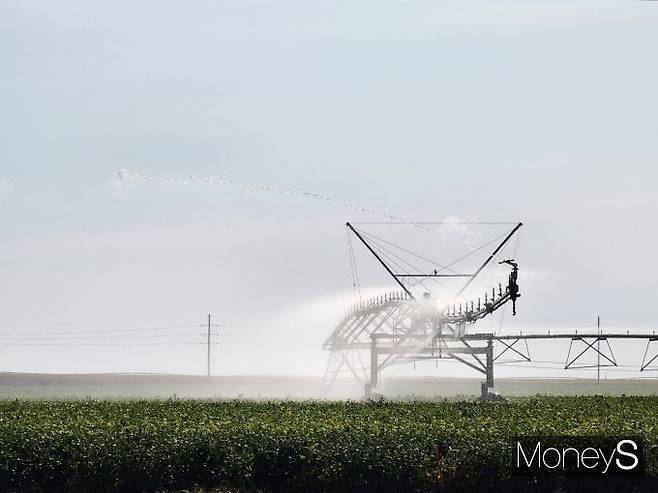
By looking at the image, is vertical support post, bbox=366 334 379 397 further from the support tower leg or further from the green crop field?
the green crop field

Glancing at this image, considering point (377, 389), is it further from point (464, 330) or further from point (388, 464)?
point (388, 464)

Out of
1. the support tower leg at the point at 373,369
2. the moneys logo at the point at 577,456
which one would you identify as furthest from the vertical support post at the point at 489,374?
the moneys logo at the point at 577,456

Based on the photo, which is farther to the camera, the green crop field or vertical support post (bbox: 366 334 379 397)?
vertical support post (bbox: 366 334 379 397)

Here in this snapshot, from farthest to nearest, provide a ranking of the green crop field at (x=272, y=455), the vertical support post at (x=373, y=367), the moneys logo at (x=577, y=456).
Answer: the vertical support post at (x=373, y=367), the moneys logo at (x=577, y=456), the green crop field at (x=272, y=455)

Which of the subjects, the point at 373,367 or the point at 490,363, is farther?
the point at 373,367

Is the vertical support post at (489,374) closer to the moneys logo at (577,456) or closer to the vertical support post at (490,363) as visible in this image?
the vertical support post at (490,363)

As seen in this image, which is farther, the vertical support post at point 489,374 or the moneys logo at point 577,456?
the vertical support post at point 489,374

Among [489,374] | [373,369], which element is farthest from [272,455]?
[373,369]

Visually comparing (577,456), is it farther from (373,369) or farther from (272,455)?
(373,369)

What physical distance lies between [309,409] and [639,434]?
462 inches

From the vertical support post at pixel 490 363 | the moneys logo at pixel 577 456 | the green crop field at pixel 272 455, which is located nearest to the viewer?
the green crop field at pixel 272 455

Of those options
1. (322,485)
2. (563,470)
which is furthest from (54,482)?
(563,470)

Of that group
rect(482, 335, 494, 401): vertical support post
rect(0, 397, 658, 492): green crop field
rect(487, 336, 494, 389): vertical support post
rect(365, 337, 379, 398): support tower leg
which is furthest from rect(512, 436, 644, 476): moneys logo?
rect(365, 337, 379, 398): support tower leg

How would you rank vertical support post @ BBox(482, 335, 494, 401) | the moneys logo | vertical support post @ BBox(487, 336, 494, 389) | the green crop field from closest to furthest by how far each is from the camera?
the green crop field, the moneys logo, vertical support post @ BBox(482, 335, 494, 401), vertical support post @ BBox(487, 336, 494, 389)
